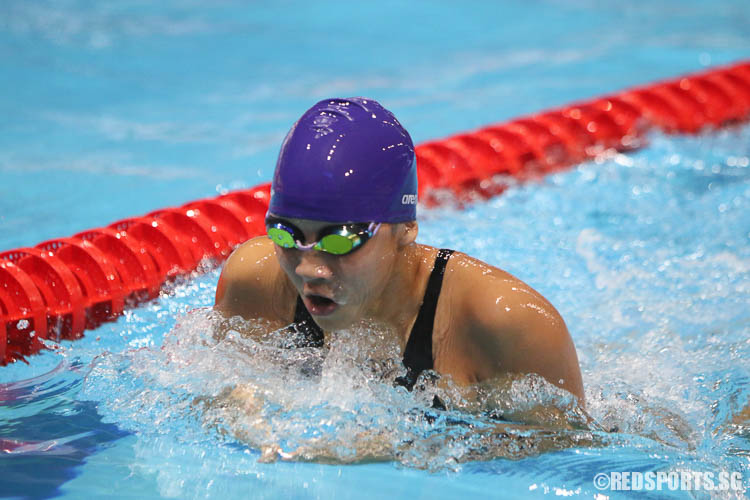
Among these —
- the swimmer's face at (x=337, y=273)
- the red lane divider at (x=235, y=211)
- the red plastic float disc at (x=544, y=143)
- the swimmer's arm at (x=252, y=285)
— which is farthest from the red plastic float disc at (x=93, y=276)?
the red plastic float disc at (x=544, y=143)

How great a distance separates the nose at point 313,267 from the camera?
194 centimetres

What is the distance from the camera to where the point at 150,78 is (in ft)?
23.6

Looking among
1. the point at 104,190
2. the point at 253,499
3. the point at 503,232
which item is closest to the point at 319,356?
the point at 253,499

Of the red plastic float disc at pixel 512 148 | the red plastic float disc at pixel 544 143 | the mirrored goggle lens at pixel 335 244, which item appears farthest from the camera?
the red plastic float disc at pixel 544 143

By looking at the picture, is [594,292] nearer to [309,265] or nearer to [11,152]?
[309,265]

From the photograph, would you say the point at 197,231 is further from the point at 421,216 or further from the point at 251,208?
the point at 421,216

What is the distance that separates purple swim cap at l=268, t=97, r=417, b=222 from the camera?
1.95 meters

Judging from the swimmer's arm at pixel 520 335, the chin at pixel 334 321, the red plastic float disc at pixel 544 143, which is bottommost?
the swimmer's arm at pixel 520 335

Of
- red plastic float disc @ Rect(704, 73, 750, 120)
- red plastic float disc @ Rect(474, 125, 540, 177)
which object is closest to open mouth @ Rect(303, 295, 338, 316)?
red plastic float disc @ Rect(474, 125, 540, 177)

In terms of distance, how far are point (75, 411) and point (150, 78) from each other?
16.8 feet

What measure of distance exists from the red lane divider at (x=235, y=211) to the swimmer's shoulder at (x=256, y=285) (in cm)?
108

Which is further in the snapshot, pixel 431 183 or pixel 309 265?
pixel 431 183

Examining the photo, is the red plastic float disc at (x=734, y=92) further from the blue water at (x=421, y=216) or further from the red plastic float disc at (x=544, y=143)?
the red plastic float disc at (x=544, y=143)

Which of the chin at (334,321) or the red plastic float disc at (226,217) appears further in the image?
the red plastic float disc at (226,217)
